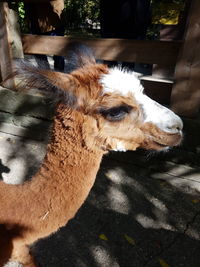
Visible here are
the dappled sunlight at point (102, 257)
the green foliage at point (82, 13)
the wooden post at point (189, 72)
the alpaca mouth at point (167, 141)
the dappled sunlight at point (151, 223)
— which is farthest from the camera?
the green foliage at point (82, 13)

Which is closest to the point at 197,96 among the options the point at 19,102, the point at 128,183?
the point at 128,183

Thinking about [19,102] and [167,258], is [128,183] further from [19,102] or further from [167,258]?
[19,102]

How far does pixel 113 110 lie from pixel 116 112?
2 cm

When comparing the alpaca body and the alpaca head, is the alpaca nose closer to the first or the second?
the alpaca head

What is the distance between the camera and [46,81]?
52.6 inches

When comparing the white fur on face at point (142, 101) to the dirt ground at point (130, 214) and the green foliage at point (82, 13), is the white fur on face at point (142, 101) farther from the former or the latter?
the green foliage at point (82, 13)

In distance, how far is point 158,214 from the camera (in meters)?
2.71

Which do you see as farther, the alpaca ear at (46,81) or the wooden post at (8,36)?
the wooden post at (8,36)

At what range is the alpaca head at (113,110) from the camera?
1.49 metres

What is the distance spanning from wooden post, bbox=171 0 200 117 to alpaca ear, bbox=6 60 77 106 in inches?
63.7

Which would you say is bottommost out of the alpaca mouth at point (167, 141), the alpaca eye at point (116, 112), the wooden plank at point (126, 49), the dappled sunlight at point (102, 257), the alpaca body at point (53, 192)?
the dappled sunlight at point (102, 257)

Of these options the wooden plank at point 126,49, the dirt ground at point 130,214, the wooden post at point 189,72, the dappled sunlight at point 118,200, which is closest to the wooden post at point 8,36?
the wooden plank at point 126,49

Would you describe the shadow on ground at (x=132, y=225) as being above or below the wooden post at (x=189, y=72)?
below

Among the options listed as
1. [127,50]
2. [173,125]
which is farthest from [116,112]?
[127,50]
